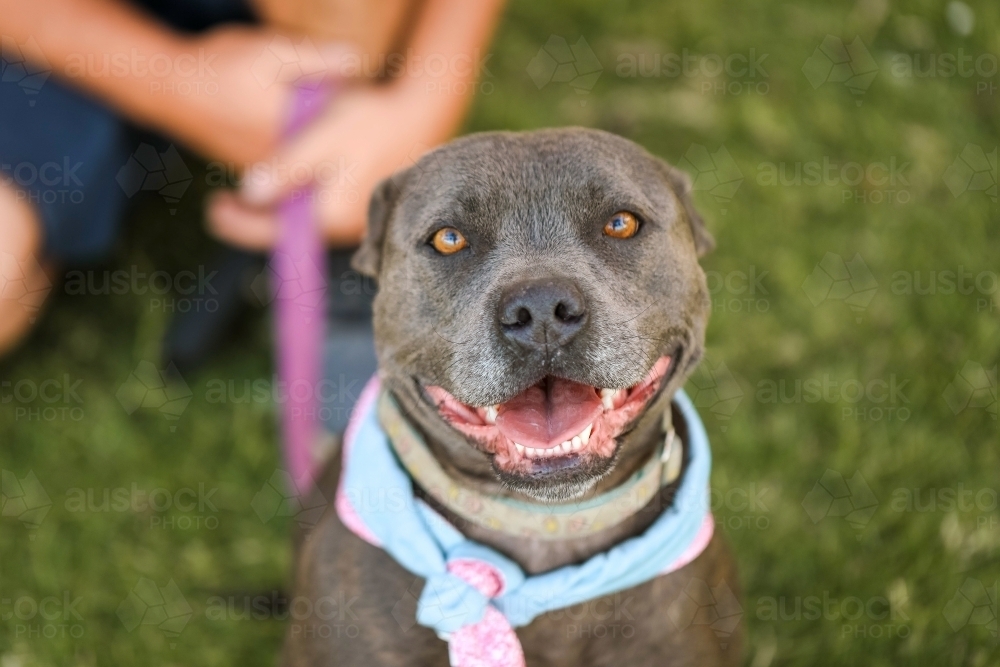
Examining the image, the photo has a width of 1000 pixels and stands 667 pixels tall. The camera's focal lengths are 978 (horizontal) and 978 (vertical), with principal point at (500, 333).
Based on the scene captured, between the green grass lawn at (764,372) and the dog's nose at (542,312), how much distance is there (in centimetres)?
170

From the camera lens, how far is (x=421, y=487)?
255 centimetres

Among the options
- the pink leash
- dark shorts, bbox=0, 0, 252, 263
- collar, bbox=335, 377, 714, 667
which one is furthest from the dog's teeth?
dark shorts, bbox=0, 0, 252, 263

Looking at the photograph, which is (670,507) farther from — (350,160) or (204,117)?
(204,117)

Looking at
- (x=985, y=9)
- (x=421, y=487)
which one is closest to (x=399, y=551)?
(x=421, y=487)

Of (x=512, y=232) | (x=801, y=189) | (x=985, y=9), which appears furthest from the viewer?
(x=985, y=9)

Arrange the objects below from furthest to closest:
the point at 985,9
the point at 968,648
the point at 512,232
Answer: the point at 985,9, the point at 968,648, the point at 512,232

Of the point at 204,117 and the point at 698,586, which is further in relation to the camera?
the point at 204,117

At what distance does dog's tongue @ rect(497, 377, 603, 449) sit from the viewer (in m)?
2.26

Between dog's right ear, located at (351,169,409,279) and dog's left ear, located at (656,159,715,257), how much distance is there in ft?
2.32

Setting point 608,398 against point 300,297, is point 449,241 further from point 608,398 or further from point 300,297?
point 300,297

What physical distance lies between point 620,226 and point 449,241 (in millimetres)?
424

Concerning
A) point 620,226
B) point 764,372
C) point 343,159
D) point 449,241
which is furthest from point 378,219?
point 764,372

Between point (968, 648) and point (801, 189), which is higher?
point (801, 189)

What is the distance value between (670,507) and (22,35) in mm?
2893
